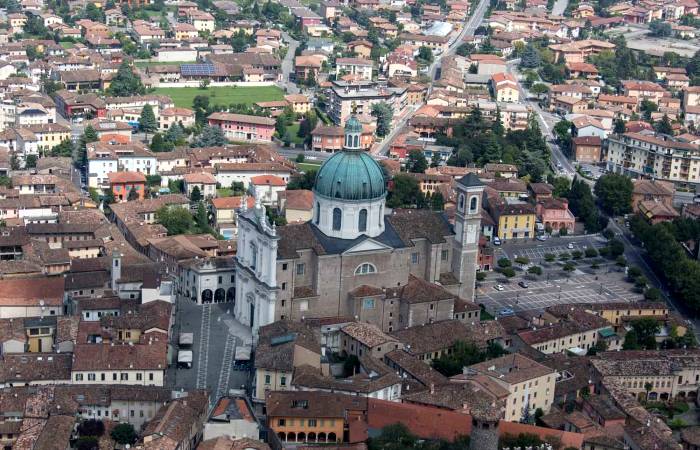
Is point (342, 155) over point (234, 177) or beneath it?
over

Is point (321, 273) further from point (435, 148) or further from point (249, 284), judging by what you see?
point (435, 148)

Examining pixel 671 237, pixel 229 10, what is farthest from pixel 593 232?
pixel 229 10

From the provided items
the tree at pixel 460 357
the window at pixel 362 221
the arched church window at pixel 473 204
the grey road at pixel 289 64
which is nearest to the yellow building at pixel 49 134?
the grey road at pixel 289 64

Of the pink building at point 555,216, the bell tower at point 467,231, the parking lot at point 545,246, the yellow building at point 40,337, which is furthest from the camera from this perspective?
the pink building at point 555,216

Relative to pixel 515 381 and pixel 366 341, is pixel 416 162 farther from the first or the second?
pixel 515 381

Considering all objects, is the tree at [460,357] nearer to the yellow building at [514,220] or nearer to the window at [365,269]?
the window at [365,269]
